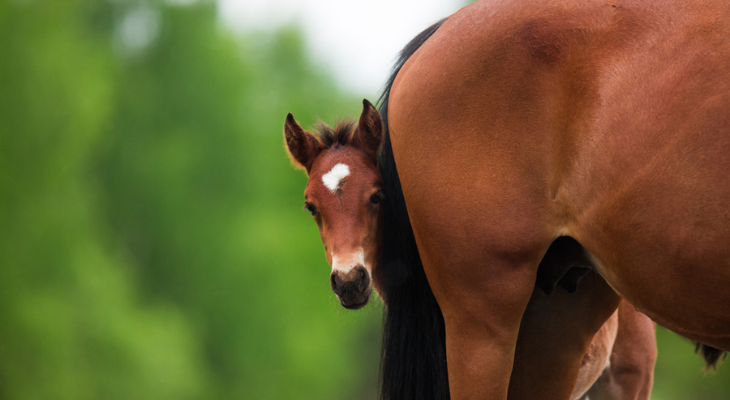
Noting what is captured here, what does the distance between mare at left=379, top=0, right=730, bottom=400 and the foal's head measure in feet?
1.91

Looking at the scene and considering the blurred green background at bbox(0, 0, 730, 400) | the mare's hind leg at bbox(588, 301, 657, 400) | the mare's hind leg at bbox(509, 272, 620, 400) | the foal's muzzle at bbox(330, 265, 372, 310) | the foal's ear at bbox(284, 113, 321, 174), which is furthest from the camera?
the blurred green background at bbox(0, 0, 730, 400)

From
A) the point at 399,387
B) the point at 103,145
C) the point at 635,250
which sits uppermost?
the point at 103,145

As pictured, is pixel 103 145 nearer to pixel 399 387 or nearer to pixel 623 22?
pixel 399 387

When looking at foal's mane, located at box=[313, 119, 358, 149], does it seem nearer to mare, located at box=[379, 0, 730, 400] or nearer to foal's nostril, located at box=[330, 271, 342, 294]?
foal's nostril, located at box=[330, 271, 342, 294]

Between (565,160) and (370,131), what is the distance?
3.52 feet

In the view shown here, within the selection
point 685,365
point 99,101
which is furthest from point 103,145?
point 685,365

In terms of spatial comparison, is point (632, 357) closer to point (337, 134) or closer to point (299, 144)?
point (337, 134)

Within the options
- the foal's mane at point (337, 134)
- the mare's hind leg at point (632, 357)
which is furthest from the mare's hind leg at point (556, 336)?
the mare's hind leg at point (632, 357)

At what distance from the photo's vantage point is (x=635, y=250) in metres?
1.17

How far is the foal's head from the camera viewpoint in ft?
6.57

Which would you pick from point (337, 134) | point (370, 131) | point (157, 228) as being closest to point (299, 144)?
point (337, 134)

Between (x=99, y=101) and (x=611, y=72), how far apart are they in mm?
8365

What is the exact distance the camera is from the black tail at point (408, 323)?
5.77 feet

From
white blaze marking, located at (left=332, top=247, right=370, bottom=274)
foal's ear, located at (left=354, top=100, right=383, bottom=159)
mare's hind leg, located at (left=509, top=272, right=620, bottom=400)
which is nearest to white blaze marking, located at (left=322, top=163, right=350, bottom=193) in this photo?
foal's ear, located at (left=354, top=100, right=383, bottom=159)
